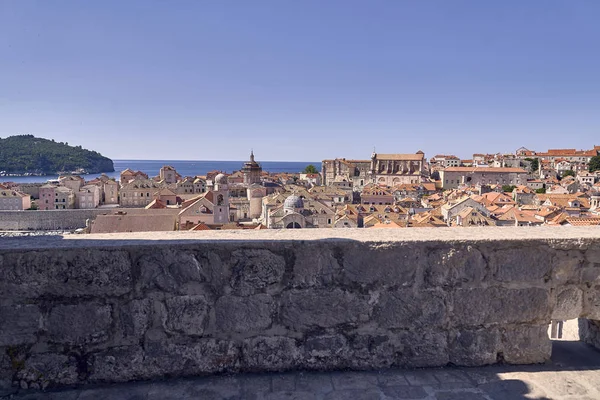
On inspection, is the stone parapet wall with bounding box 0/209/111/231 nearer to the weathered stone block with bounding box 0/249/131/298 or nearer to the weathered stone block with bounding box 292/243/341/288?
the weathered stone block with bounding box 0/249/131/298

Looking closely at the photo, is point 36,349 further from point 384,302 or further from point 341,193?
point 341,193

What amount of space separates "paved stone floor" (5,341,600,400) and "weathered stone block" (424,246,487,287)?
0.50 m

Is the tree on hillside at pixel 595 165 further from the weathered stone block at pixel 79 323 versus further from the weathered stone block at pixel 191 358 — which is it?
the weathered stone block at pixel 79 323

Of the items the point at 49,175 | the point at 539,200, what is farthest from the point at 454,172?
the point at 49,175

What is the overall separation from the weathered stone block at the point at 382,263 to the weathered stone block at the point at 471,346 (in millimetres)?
431

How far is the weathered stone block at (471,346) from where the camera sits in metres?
2.31

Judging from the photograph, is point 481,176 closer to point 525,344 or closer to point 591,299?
point 591,299

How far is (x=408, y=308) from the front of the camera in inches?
89.4

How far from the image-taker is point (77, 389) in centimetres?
212

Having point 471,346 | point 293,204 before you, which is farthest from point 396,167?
point 471,346

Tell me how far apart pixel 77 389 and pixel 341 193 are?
62.4 m

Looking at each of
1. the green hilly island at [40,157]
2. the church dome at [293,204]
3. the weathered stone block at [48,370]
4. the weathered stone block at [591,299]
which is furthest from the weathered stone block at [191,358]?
the green hilly island at [40,157]

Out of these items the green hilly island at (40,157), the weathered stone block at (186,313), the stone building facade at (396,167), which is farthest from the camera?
the green hilly island at (40,157)

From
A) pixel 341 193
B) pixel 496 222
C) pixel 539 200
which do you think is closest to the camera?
pixel 496 222
